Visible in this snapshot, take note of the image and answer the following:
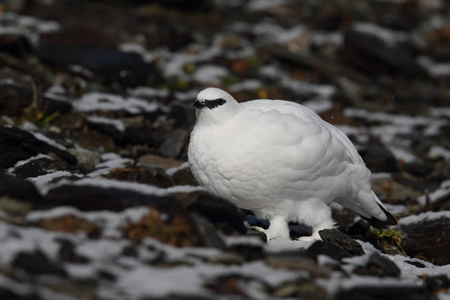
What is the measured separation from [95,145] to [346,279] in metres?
3.90

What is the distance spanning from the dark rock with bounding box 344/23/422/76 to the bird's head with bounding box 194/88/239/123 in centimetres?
741

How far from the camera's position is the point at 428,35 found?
12.9 metres

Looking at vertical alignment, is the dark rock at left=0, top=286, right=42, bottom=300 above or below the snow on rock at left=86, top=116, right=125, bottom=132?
below

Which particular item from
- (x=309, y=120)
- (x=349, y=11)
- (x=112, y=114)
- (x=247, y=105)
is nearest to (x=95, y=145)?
(x=112, y=114)

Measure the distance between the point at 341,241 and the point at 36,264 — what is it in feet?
7.82

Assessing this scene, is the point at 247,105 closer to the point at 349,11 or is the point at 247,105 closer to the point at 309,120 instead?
the point at 309,120

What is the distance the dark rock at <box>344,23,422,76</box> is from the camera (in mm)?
11016

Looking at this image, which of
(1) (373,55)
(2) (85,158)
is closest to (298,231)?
(2) (85,158)

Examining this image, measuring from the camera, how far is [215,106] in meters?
4.24

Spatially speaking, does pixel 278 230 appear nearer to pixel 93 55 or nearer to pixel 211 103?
pixel 211 103

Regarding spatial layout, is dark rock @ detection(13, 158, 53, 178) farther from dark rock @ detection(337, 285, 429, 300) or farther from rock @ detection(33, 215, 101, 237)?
dark rock @ detection(337, 285, 429, 300)

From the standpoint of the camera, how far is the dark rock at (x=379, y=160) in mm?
7293

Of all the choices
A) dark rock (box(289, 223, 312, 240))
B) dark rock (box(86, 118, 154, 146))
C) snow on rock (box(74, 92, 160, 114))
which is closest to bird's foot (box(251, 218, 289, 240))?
dark rock (box(289, 223, 312, 240))

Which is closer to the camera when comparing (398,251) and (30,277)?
(30,277)
